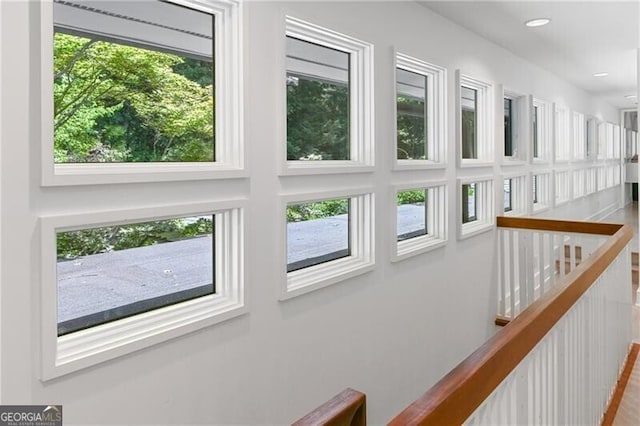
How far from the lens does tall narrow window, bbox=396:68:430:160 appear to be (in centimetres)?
347

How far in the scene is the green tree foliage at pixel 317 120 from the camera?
261 centimetres

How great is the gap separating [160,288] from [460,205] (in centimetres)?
262

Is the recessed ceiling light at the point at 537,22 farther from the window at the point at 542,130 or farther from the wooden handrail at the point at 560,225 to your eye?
the window at the point at 542,130

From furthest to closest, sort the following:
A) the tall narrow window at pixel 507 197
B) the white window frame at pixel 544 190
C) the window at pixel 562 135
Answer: the window at pixel 562 135 < the white window frame at pixel 544 190 < the tall narrow window at pixel 507 197

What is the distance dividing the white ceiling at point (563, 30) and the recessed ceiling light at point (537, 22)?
5cm

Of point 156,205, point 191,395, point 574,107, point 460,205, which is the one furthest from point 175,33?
Answer: point 574,107

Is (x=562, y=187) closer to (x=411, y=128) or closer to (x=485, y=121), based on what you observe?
(x=485, y=121)

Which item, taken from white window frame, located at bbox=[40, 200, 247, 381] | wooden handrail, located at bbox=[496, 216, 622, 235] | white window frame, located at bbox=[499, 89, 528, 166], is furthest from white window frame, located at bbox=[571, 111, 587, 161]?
white window frame, located at bbox=[40, 200, 247, 381]

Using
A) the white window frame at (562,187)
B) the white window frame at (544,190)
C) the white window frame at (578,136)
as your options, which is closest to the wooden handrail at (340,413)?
the white window frame at (544,190)

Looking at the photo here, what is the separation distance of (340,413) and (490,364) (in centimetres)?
38

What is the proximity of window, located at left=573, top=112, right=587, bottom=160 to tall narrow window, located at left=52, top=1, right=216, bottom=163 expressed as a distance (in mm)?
6674

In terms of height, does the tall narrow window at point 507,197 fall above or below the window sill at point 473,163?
below

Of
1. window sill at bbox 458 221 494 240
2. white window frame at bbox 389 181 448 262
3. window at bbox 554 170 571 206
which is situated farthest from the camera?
window at bbox 554 170 571 206

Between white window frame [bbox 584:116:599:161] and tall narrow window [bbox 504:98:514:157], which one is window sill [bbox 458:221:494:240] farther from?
white window frame [bbox 584:116:599:161]
